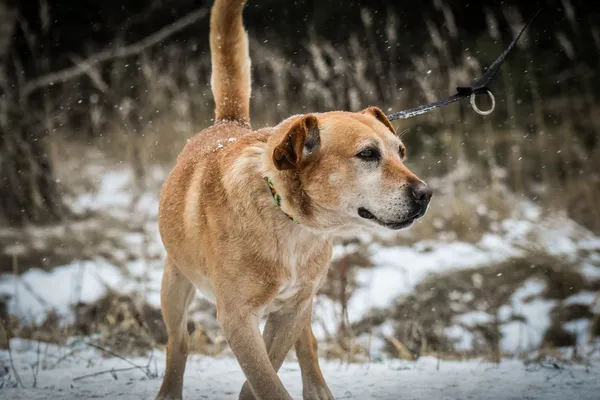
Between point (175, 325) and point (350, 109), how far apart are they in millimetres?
4036

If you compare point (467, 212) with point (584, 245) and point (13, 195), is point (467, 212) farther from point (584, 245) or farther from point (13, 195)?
point (13, 195)

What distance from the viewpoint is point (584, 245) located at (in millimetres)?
6016

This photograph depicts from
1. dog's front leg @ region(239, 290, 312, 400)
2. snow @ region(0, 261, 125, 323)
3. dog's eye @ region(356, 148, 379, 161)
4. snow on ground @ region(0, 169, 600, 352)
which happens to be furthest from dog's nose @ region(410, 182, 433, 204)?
snow @ region(0, 261, 125, 323)

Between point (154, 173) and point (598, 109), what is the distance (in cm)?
573

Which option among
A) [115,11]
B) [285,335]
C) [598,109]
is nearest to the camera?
[285,335]

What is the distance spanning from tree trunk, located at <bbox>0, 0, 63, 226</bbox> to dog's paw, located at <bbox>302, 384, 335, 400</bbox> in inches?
160

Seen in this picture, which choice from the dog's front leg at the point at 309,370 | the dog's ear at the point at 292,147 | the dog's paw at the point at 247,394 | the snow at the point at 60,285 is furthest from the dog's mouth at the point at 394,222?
the snow at the point at 60,285

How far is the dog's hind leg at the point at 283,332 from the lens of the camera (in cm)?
260

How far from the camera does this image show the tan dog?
2.29 metres

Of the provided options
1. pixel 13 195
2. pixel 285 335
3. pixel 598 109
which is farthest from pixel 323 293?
pixel 598 109

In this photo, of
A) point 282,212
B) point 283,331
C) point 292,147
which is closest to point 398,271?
point 283,331

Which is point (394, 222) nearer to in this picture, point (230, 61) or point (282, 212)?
point (282, 212)

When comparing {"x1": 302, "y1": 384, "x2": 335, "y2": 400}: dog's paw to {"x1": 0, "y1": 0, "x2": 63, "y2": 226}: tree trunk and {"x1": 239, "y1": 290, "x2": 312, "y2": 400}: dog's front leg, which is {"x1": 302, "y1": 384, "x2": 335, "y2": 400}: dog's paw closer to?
{"x1": 239, "y1": 290, "x2": 312, "y2": 400}: dog's front leg

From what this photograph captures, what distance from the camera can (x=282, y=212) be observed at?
95.0 inches
